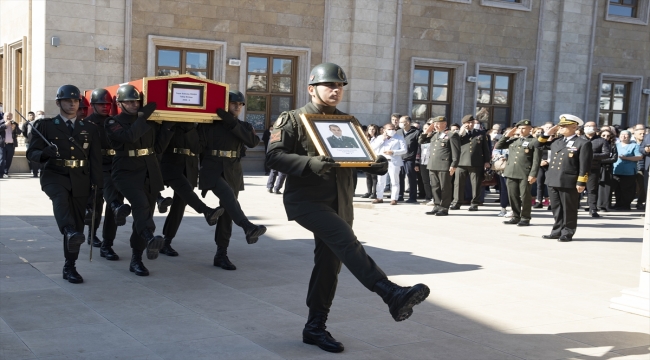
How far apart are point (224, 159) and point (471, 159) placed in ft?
24.3

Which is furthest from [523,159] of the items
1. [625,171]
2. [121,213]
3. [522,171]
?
[121,213]

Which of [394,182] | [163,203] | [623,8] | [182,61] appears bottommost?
[394,182]

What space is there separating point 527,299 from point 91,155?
446 centimetres

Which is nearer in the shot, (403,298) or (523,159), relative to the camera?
(403,298)

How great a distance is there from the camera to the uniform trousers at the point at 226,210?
7809mm

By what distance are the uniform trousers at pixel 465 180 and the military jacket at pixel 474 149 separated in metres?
0.12

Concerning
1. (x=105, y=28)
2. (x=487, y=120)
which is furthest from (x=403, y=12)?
(x=105, y=28)

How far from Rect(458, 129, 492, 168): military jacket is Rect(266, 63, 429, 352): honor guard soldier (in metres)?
9.41

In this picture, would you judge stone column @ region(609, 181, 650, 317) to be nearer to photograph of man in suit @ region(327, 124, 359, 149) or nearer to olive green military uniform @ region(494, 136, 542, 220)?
photograph of man in suit @ region(327, 124, 359, 149)

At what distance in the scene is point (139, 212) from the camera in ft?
24.4

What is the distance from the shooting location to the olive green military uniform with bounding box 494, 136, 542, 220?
12.2 meters

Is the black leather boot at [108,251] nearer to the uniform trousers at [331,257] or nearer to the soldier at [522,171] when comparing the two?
the uniform trousers at [331,257]

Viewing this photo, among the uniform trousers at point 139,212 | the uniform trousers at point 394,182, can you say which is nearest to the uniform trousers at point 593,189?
the uniform trousers at point 394,182

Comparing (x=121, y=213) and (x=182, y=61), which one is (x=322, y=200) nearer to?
(x=121, y=213)
